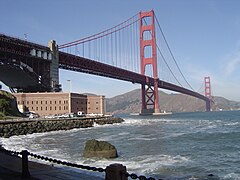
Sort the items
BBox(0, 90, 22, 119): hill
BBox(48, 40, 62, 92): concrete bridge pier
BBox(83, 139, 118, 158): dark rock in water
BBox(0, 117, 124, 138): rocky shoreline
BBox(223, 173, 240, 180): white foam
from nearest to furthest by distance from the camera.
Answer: BBox(223, 173, 240, 180): white foam
BBox(83, 139, 118, 158): dark rock in water
BBox(0, 117, 124, 138): rocky shoreline
BBox(0, 90, 22, 119): hill
BBox(48, 40, 62, 92): concrete bridge pier

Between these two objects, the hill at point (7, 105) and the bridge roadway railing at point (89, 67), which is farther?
the bridge roadway railing at point (89, 67)

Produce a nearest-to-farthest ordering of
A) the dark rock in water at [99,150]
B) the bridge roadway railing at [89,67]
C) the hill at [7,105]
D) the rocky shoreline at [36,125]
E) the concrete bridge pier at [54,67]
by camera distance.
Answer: the dark rock in water at [99,150] → the rocky shoreline at [36,125] → the hill at [7,105] → the concrete bridge pier at [54,67] → the bridge roadway railing at [89,67]

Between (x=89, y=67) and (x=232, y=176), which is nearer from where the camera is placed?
(x=232, y=176)

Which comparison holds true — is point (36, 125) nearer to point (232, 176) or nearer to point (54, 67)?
point (54, 67)

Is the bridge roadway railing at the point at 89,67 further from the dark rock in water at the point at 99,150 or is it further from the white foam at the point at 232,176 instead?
the white foam at the point at 232,176

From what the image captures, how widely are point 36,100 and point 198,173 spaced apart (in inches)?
2299

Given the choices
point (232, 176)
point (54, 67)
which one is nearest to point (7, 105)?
point (54, 67)

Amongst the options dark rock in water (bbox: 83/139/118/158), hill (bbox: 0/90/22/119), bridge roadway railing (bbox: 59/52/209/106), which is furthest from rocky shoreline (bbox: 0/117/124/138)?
bridge roadway railing (bbox: 59/52/209/106)

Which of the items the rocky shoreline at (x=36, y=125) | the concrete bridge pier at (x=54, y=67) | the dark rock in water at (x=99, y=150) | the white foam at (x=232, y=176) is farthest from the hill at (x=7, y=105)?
the white foam at (x=232, y=176)

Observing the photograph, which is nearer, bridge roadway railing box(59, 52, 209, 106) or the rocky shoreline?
the rocky shoreline

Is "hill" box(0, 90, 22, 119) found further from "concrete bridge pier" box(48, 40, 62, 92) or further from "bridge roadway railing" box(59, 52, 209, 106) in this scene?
"bridge roadway railing" box(59, 52, 209, 106)

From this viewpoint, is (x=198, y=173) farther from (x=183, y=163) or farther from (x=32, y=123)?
(x=32, y=123)

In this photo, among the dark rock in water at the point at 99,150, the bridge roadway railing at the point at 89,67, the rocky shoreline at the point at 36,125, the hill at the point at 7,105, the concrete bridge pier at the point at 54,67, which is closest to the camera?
the dark rock in water at the point at 99,150

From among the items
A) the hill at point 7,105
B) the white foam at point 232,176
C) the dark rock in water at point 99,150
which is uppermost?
the hill at point 7,105
